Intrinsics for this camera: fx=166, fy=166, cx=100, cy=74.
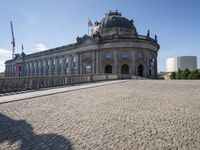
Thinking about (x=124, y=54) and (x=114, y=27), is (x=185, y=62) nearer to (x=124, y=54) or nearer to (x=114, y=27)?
(x=114, y=27)

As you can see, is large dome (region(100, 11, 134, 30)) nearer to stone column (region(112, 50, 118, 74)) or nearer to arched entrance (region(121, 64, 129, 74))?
stone column (region(112, 50, 118, 74))

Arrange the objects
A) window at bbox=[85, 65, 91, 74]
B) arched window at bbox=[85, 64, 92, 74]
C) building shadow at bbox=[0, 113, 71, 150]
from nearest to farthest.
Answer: building shadow at bbox=[0, 113, 71, 150], arched window at bbox=[85, 64, 92, 74], window at bbox=[85, 65, 91, 74]

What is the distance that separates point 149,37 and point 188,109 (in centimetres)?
4853

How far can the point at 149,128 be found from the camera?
458 cm

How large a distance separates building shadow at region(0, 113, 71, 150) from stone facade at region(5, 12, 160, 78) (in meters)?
46.9

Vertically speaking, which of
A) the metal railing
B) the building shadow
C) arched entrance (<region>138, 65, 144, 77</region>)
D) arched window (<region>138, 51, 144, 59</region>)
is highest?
arched window (<region>138, 51, 144, 59</region>)

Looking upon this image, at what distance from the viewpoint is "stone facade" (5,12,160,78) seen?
5009 centimetres

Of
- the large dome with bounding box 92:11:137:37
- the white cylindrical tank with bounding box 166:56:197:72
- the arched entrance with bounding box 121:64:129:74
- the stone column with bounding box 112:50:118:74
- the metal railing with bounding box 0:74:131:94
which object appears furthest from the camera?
the white cylindrical tank with bounding box 166:56:197:72

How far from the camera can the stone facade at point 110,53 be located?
164ft

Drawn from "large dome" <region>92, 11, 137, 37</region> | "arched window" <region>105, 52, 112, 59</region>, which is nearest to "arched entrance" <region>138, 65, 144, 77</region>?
"arched window" <region>105, 52, 112, 59</region>

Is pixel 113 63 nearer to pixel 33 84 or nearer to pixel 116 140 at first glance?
pixel 33 84

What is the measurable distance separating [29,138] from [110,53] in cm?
4936

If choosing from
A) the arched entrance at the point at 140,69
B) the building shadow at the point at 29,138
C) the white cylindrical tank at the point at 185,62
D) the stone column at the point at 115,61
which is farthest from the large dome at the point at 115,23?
the white cylindrical tank at the point at 185,62

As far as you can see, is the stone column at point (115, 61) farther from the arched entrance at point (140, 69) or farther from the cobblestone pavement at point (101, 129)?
the cobblestone pavement at point (101, 129)
